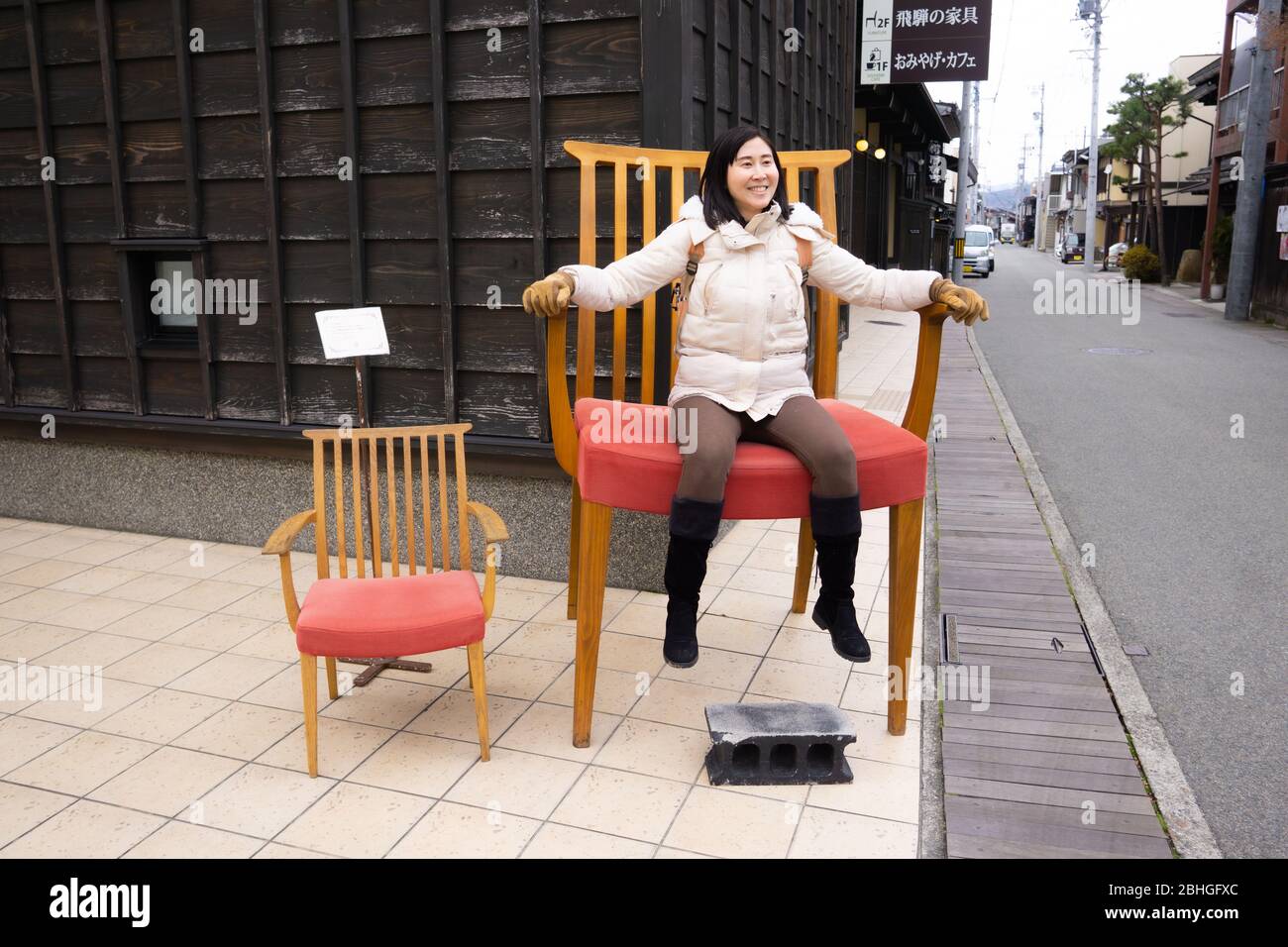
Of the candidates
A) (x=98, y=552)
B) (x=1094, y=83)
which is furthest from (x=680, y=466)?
(x=1094, y=83)

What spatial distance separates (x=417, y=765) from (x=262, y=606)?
6.17ft

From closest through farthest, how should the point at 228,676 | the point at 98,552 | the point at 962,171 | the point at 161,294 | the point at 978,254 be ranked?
the point at 228,676 < the point at 98,552 < the point at 161,294 < the point at 962,171 < the point at 978,254

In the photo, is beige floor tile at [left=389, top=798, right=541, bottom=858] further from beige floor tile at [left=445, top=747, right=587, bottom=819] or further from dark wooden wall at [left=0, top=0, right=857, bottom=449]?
dark wooden wall at [left=0, top=0, right=857, bottom=449]

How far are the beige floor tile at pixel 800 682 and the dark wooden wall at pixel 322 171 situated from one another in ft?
5.97

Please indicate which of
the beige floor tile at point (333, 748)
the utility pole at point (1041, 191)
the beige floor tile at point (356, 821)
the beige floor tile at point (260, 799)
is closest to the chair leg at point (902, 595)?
the beige floor tile at point (356, 821)

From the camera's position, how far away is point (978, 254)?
36.3 meters

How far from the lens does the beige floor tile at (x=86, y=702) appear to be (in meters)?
3.80

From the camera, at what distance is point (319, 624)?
325cm

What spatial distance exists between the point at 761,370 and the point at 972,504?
11.9 ft

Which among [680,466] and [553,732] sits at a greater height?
[680,466]

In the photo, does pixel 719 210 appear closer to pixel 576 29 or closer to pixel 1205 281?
pixel 576 29

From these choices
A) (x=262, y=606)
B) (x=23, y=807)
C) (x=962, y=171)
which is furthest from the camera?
(x=962, y=171)

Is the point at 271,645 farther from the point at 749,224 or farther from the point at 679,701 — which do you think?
the point at 749,224

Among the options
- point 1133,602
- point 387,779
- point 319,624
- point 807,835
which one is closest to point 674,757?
point 807,835
